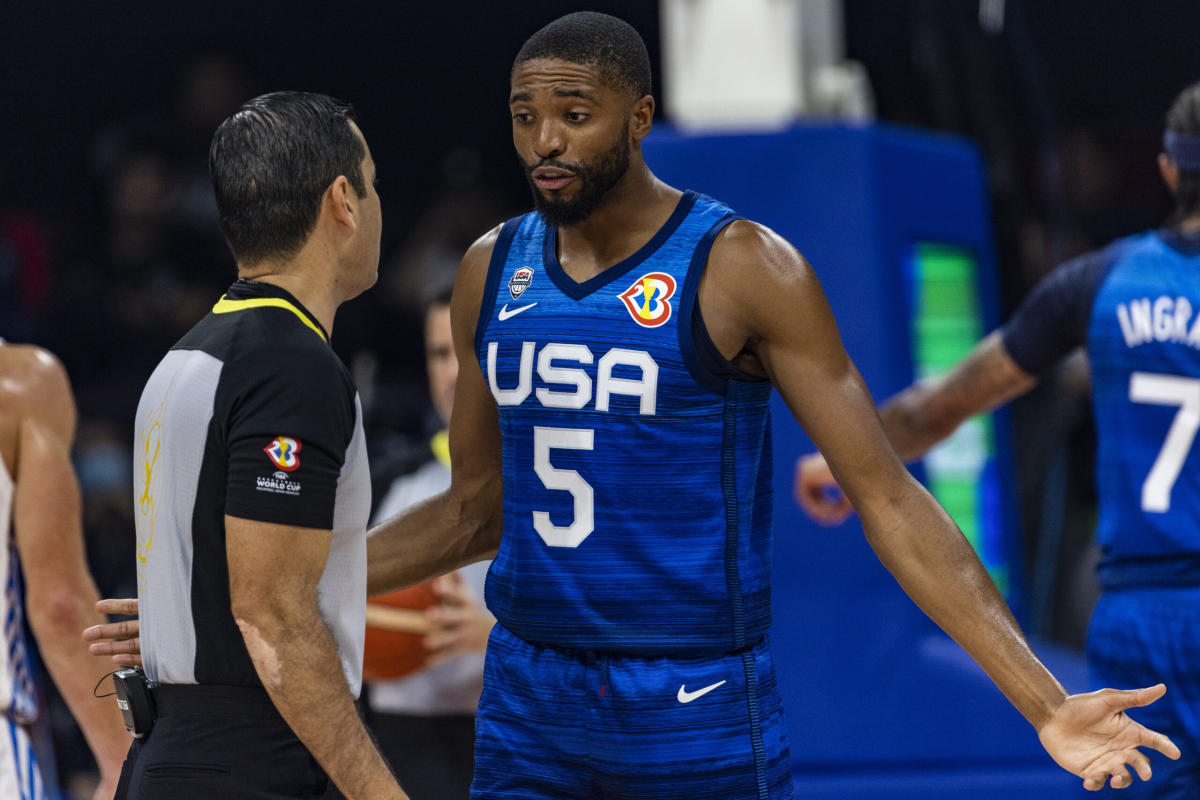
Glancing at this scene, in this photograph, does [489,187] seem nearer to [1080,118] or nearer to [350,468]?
[1080,118]

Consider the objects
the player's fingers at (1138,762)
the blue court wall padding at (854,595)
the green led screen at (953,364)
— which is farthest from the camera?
the green led screen at (953,364)

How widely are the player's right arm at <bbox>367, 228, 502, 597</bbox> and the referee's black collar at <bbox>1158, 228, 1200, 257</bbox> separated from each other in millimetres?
1776

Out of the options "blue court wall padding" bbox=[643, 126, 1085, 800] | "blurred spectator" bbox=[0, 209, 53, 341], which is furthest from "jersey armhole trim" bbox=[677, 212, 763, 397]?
"blurred spectator" bbox=[0, 209, 53, 341]

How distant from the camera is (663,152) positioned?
4895mm

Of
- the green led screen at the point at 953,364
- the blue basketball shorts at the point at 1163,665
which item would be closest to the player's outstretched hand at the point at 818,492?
the blue basketball shorts at the point at 1163,665

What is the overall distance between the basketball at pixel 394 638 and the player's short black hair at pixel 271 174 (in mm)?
1649

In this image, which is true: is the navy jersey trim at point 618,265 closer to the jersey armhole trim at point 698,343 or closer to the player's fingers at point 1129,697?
the jersey armhole trim at point 698,343

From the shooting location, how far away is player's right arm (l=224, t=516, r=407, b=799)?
79.9 inches

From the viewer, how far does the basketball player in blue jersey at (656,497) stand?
2428 mm

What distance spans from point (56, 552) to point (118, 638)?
64 centimetres

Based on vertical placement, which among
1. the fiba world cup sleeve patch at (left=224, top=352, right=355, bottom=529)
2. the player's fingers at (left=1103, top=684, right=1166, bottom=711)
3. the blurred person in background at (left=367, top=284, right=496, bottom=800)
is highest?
the fiba world cup sleeve patch at (left=224, top=352, right=355, bottom=529)

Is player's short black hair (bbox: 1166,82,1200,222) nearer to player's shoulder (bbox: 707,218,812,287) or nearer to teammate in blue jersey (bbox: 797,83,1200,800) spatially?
teammate in blue jersey (bbox: 797,83,1200,800)

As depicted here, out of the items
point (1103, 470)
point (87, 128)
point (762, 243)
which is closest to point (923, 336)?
point (1103, 470)

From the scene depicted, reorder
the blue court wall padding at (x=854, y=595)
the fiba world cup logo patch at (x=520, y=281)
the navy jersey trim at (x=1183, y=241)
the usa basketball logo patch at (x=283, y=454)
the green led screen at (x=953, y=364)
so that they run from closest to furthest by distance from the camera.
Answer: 1. the usa basketball logo patch at (x=283, y=454)
2. the fiba world cup logo patch at (x=520, y=281)
3. the navy jersey trim at (x=1183, y=241)
4. the blue court wall padding at (x=854, y=595)
5. the green led screen at (x=953, y=364)
